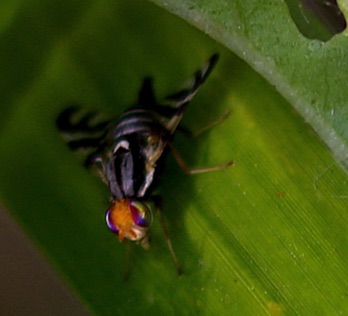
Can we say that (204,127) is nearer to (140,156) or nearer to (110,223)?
(140,156)

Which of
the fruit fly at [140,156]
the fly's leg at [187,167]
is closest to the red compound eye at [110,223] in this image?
the fruit fly at [140,156]

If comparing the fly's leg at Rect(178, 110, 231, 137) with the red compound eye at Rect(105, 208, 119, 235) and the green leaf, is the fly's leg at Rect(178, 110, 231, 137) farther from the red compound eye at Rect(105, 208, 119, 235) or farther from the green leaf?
the red compound eye at Rect(105, 208, 119, 235)

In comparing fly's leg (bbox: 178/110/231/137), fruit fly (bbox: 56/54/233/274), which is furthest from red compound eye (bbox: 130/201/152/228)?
fly's leg (bbox: 178/110/231/137)

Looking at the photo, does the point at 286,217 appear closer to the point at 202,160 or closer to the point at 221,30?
the point at 202,160

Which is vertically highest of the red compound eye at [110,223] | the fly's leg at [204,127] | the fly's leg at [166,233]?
the fly's leg at [204,127]

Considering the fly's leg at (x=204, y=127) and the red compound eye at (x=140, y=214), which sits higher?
the fly's leg at (x=204, y=127)

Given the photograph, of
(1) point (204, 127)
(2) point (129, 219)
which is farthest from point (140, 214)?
(1) point (204, 127)

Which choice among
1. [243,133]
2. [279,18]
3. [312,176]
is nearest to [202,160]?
[243,133]

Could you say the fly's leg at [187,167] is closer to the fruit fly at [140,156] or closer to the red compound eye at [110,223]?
the fruit fly at [140,156]
